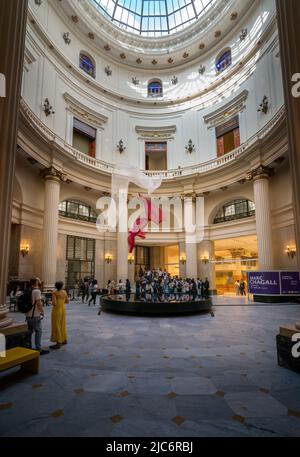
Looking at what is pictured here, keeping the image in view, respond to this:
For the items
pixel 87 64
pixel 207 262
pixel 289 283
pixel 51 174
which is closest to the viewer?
pixel 289 283

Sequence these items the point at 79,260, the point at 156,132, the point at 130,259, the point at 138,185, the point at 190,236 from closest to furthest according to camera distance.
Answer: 1. the point at 79,260
2. the point at 190,236
3. the point at 130,259
4. the point at 138,185
5. the point at 156,132

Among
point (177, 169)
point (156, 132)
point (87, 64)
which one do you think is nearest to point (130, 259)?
point (177, 169)

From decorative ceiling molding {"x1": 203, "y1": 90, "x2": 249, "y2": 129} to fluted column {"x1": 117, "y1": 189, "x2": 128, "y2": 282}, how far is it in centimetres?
896

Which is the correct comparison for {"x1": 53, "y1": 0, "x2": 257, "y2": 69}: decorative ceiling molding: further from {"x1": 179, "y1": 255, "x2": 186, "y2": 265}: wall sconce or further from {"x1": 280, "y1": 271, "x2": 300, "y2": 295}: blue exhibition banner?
{"x1": 280, "y1": 271, "x2": 300, "y2": 295}: blue exhibition banner

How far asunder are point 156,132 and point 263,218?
1232 cm

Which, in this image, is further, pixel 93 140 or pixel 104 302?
pixel 93 140

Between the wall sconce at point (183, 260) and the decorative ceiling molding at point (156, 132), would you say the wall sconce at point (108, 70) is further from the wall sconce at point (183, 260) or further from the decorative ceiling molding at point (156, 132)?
the wall sconce at point (183, 260)

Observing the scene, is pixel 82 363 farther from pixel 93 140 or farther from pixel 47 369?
pixel 93 140

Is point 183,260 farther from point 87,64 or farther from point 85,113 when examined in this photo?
point 87,64

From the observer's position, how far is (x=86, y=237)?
60.2ft

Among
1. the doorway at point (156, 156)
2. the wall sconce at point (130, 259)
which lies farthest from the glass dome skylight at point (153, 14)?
the wall sconce at point (130, 259)

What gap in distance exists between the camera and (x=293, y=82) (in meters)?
4.39
